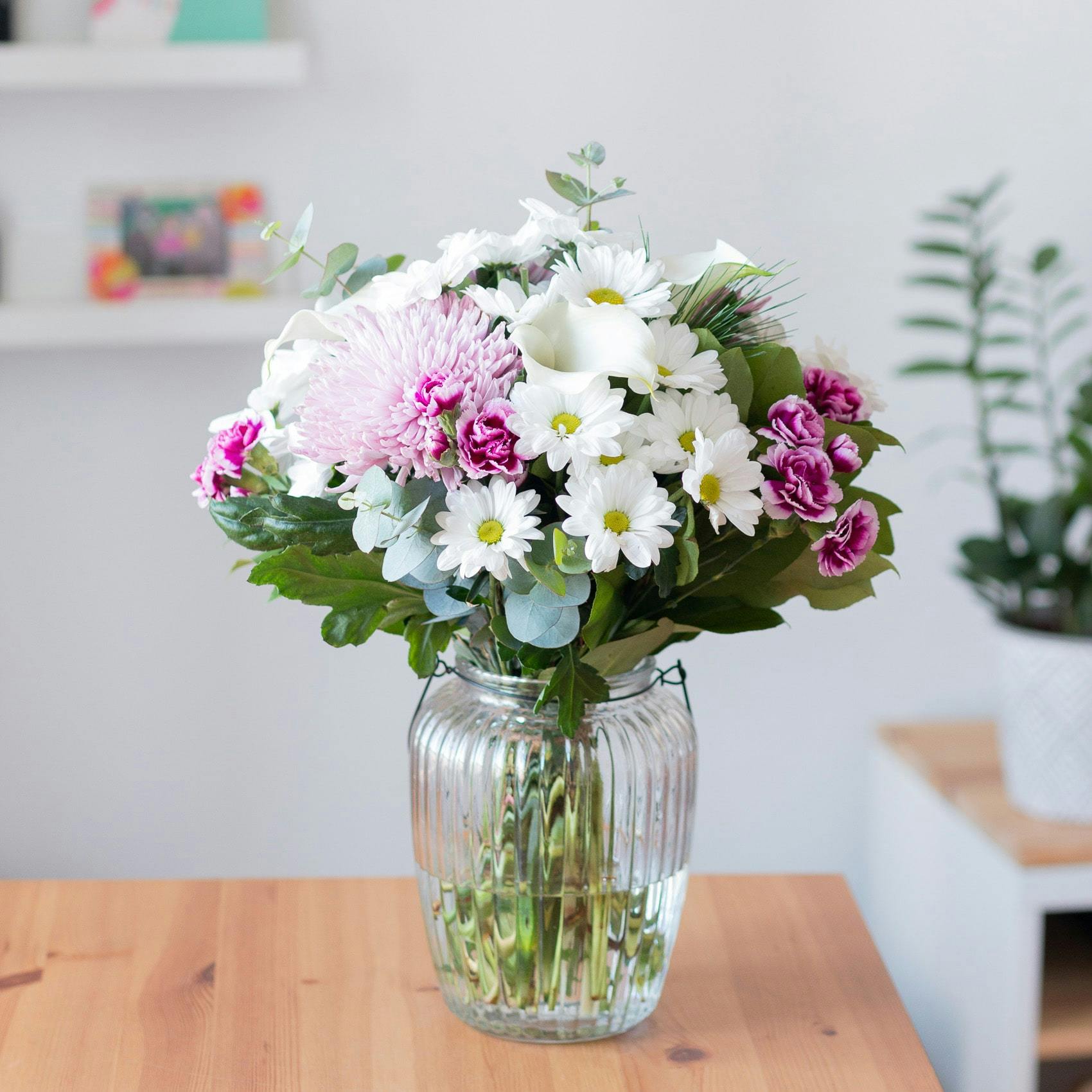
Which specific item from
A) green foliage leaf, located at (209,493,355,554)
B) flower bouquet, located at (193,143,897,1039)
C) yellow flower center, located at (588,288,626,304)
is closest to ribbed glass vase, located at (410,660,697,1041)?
flower bouquet, located at (193,143,897,1039)

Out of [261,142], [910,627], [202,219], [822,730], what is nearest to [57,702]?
[202,219]

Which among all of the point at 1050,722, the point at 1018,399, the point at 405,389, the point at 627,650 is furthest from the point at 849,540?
the point at 1018,399

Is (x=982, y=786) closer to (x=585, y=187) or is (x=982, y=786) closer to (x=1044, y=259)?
(x=1044, y=259)

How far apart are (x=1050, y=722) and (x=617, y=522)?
2.77ft

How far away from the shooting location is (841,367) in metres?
0.80

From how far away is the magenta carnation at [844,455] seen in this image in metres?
0.72

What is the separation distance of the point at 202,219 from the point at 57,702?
0.62 metres

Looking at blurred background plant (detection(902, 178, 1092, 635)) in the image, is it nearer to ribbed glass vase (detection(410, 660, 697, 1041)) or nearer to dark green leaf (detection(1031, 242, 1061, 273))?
dark green leaf (detection(1031, 242, 1061, 273))

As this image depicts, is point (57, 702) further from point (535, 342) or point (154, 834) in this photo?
point (535, 342)

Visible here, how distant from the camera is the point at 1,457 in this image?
150cm

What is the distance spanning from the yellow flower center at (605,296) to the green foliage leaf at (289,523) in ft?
0.64

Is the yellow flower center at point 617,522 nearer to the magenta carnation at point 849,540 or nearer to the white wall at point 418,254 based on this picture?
the magenta carnation at point 849,540

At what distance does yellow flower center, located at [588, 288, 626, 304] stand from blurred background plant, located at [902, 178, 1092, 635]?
795 mm

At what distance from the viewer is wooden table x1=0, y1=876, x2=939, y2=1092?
2.67 feet
